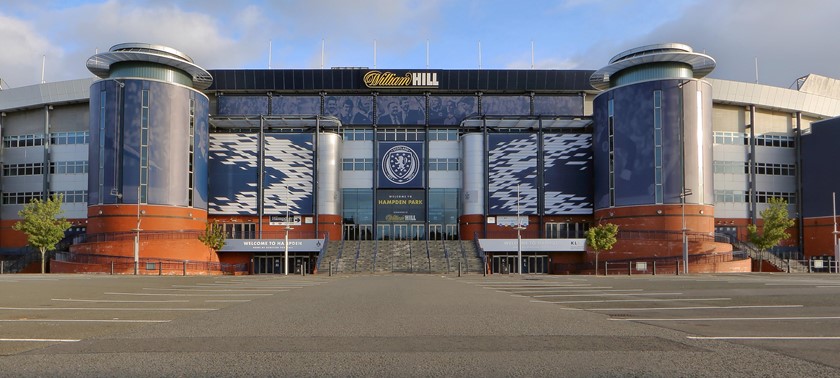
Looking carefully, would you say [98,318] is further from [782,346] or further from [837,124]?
[837,124]

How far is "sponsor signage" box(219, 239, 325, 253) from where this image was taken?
63.6 metres

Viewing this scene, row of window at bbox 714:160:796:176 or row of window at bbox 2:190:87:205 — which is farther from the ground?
row of window at bbox 714:160:796:176

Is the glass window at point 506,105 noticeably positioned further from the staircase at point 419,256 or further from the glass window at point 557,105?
the staircase at point 419,256

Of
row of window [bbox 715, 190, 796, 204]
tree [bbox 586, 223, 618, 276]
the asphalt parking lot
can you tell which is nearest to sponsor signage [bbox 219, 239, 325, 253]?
tree [bbox 586, 223, 618, 276]

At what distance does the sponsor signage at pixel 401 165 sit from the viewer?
72312 millimetres

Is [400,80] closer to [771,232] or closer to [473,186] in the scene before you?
[473,186]

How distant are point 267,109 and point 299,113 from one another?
3.50 m

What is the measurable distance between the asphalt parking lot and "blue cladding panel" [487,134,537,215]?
52.5 meters

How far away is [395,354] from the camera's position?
8.91m

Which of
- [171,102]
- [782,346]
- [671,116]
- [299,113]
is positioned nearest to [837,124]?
[671,116]

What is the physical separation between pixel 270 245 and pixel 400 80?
901 inches

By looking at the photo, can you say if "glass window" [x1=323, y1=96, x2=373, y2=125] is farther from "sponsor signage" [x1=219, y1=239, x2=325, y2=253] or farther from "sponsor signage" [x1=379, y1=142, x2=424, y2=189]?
"sponsor signage" [x1=219, y1=239, x2=325, y2=253]

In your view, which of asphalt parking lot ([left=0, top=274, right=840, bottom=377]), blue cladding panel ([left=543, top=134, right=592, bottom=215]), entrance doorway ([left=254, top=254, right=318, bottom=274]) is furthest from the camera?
blue cladding panel ([left=543, top=134, right=592, bottom=215])

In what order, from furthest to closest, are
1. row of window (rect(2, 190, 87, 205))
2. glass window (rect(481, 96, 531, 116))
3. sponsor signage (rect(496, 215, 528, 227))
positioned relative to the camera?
glass window (rect(481, 96, 531, 116))
row of window (rect(2, 190, 87, 205))
sponsor signage (rect(496, 215, 528, 227))
